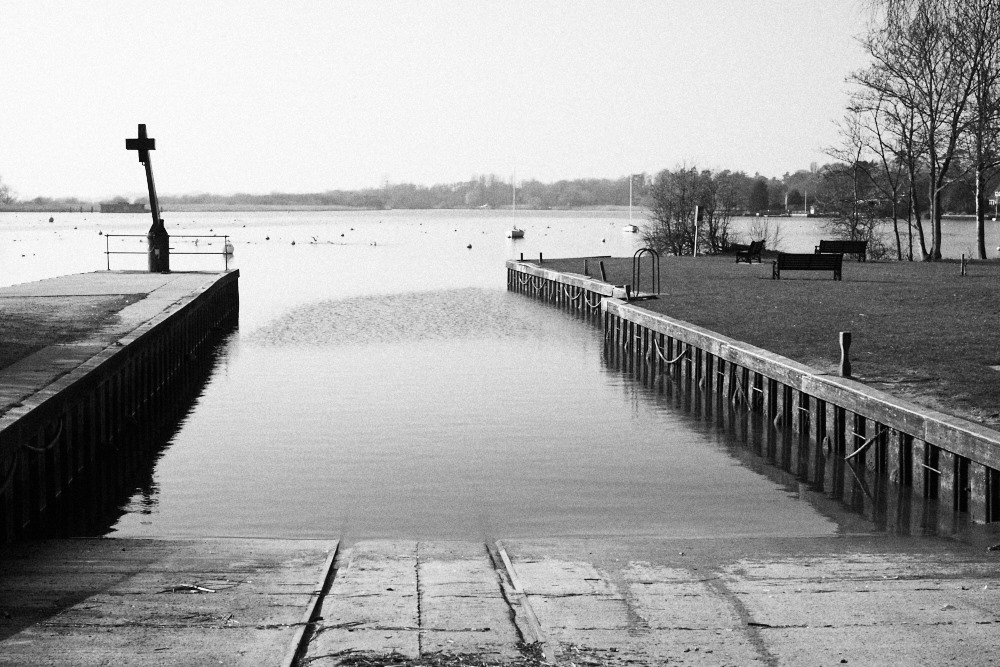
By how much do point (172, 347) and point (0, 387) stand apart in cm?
1071

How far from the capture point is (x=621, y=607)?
7.80 meters

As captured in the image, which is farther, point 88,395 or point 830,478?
point 88,395

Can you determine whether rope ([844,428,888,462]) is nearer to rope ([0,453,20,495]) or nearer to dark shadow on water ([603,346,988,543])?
dark shadow on water ([603,346,988,543])

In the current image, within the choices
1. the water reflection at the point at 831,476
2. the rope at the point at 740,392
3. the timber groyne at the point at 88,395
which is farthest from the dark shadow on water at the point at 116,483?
the rope at the point at 740,392

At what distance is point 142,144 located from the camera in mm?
38812

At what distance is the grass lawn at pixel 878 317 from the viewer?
582 inches

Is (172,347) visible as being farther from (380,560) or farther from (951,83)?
(951,83)

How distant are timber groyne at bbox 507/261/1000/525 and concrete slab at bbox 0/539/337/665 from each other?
607 centimetres

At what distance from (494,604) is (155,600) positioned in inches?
87.6

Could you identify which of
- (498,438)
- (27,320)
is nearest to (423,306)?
(27,320)

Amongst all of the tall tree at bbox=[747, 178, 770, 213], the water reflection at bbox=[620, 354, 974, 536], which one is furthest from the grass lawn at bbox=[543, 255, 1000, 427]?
the tall tree at bbox=[747, 178, 770, 213]

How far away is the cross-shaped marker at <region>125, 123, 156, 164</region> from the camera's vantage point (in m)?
38.7

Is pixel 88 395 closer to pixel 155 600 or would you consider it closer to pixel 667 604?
pixel 155 600

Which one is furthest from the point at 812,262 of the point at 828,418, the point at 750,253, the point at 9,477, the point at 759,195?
the point at 759,195
